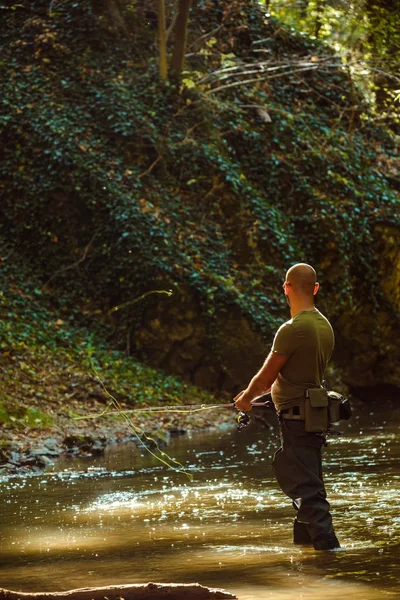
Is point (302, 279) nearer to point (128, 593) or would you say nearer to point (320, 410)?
point (320, 410)

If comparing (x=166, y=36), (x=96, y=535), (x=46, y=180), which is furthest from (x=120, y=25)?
(x=96, y=535)

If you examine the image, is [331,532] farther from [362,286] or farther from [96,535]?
[362,286]

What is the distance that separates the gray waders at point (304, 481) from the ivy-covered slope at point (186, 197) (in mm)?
12876

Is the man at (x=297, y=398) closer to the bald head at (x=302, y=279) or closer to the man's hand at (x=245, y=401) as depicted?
Result: the man's hand at (x=245, y=401)

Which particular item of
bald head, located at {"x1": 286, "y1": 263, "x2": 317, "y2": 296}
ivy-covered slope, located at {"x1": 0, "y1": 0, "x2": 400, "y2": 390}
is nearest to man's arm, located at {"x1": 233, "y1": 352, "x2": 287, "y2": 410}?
bald head, located at {"x1": 286, "y1": 263, "x2": 317, "y2": 296}

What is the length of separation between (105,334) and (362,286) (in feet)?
21.7

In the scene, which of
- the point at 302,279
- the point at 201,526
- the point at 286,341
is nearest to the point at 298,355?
the point at 286,341

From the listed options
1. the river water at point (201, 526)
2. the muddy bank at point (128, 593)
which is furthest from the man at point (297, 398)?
the muddy bank at point (128, 593)

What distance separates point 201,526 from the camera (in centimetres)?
753

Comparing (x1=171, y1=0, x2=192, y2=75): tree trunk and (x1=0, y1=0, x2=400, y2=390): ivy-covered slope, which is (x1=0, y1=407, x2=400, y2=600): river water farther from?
(x1=171, y1=0, x2=192, y2=75): tree trunk

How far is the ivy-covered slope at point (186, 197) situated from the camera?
64.2ft

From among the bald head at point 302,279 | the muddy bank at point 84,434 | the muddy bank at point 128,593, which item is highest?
the bald head at point 302,279

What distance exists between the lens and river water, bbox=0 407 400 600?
18.2ft

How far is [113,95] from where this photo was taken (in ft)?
72.0
